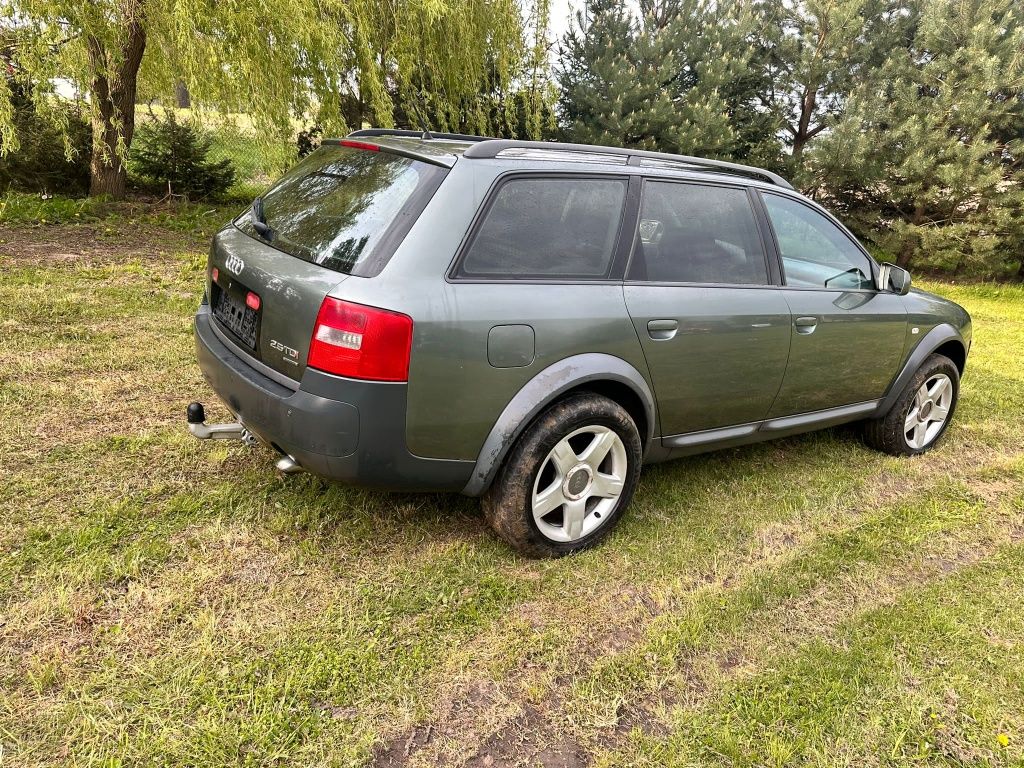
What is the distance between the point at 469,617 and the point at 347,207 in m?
1.66

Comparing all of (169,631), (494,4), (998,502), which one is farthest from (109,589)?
(494,4)

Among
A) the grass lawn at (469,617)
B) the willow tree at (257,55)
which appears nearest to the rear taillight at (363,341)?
the grass lawn at (469,617)

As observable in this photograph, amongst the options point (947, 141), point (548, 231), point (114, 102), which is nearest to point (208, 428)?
point (548, 231)

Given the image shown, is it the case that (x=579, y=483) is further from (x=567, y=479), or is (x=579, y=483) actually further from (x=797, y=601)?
(x=797, y=601)

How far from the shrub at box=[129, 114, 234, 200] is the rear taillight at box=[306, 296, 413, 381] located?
940 centimetres

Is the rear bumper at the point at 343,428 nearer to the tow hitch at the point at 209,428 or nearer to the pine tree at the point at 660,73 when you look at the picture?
A: the tow hitch at the point at 209,428

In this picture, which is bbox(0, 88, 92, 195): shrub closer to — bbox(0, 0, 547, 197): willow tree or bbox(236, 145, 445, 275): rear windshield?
bbox(0, 0, 547, 197): willow tree

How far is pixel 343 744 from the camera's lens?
2047 mm

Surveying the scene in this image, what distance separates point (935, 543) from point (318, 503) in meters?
2.95

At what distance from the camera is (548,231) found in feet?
9.23

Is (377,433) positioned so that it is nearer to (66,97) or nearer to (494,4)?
(66,97)

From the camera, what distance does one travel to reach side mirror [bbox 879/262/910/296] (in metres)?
3.93

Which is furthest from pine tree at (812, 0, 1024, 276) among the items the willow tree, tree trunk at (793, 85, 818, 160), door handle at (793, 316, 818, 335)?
door handle at (793, 316, 818, 335)

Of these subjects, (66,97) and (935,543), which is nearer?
(935,543)
